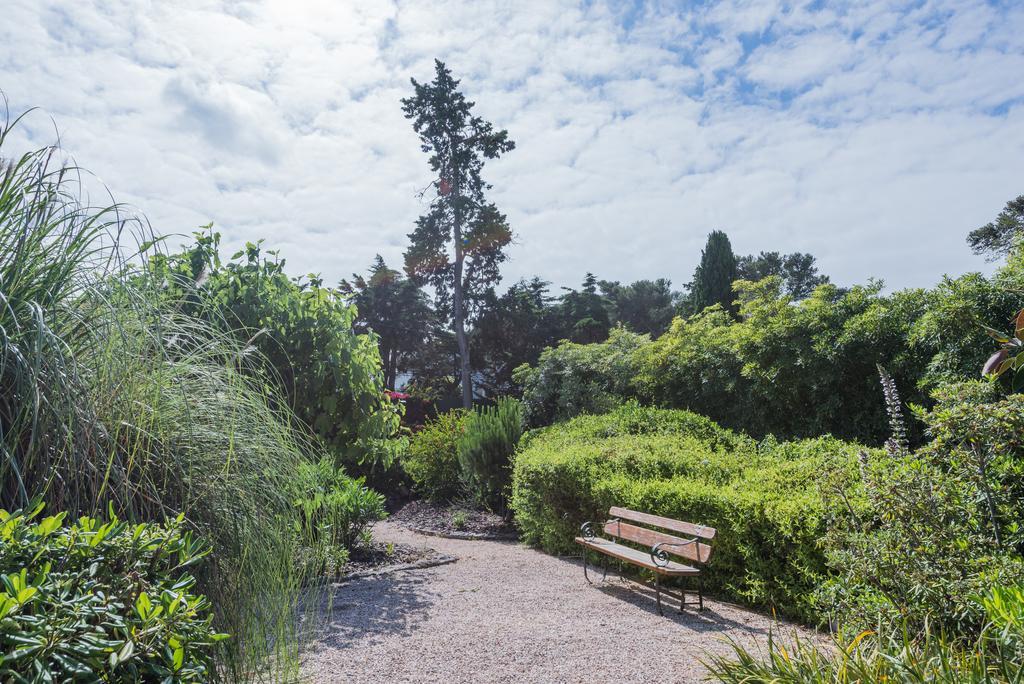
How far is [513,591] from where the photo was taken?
5.40 metres

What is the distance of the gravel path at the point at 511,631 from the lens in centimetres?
348

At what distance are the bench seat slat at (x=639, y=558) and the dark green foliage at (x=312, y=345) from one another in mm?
2224

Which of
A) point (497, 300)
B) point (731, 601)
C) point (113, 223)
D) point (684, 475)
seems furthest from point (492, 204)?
point (113, 223)

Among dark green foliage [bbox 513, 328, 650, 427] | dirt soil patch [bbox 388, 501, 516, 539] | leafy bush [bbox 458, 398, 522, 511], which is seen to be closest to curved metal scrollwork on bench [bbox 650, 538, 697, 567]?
dirt soil patch [bbox 388, 501, 516, 539]

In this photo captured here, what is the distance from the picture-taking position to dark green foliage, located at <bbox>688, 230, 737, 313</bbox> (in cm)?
2178

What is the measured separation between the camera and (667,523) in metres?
5.09

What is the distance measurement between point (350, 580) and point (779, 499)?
3.76m

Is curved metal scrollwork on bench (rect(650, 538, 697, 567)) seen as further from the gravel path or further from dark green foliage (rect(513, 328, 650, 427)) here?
dark green foliage (rect(513, 328, 650, 427))

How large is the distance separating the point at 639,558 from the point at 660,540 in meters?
0.22

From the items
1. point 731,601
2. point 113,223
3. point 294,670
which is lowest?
point 731,601

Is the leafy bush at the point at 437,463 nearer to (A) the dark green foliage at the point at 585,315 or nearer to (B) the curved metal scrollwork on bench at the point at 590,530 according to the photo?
(B) the curved metal scrollwork on bench at the point at 590,530

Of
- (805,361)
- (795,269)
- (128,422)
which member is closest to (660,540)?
(805,361)

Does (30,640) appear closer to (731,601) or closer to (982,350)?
(731,601)

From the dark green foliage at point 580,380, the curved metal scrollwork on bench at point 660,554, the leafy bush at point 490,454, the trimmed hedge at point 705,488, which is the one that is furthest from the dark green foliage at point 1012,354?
the dark green foliage at point 580,380
